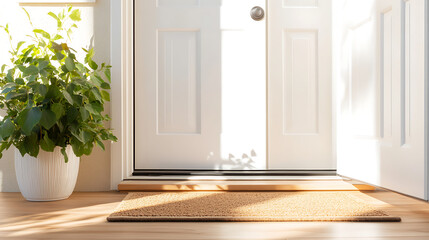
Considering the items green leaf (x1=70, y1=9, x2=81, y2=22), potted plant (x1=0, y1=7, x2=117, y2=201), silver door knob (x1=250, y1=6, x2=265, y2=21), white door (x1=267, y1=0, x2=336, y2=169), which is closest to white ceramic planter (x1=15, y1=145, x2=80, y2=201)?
potted plant (x1=0, y1=7, x2=117, y2=201)

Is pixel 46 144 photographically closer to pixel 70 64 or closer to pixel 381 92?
pixel 70 64

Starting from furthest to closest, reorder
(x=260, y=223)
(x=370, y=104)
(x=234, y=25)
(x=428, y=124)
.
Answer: (x=234, y=25) → (x=370, y=104) → (x=428, y=124) → (x=260, y=223)

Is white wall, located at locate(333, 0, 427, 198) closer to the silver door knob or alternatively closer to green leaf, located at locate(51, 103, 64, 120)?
the silver door knob

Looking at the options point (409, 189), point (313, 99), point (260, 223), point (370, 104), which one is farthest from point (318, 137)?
point (260, 223)

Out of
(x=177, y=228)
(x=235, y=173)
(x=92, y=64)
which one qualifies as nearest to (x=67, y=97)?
(x=92, y=64)

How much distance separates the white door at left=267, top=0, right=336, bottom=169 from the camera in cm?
207

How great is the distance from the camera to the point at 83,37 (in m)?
1.83

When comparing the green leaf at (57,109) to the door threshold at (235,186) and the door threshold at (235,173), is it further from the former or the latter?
the door threshold at (235,173)

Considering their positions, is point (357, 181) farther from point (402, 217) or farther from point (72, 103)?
point (72, 103)

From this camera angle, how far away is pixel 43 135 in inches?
60.6

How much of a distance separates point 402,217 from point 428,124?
393 millimetres

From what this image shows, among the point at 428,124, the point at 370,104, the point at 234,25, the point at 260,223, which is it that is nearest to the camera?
the point at 260,223

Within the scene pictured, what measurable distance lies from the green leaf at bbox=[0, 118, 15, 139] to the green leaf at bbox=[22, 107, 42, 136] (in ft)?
0.22

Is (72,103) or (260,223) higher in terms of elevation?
(72,103)
